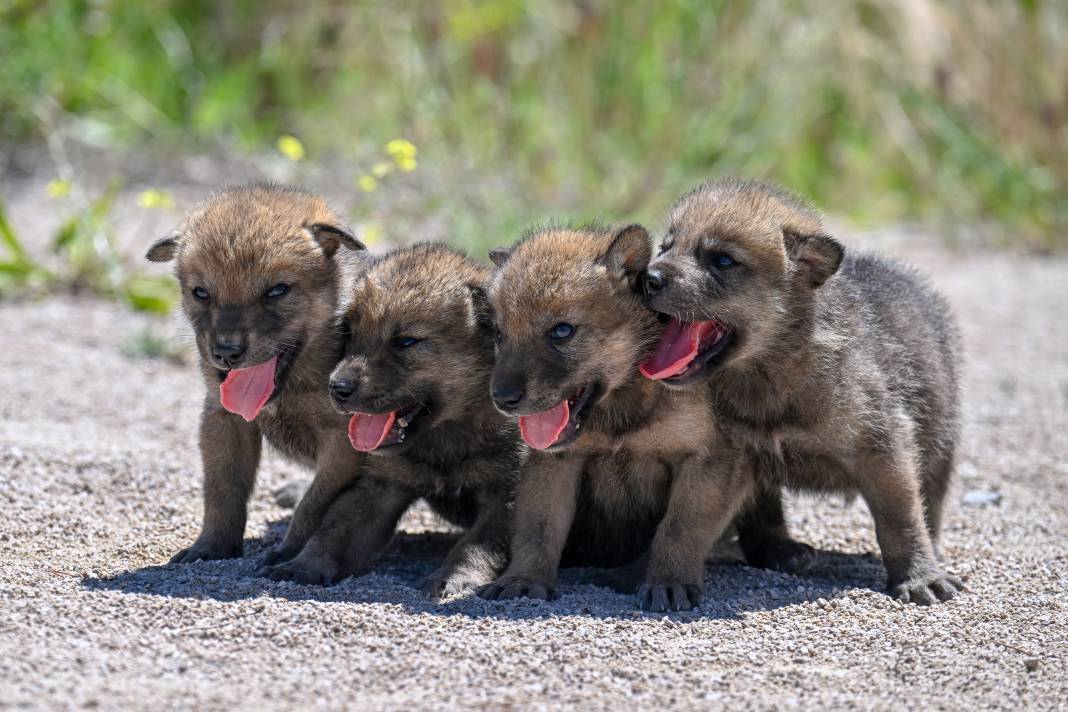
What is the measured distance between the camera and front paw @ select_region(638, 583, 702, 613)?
4484 mm

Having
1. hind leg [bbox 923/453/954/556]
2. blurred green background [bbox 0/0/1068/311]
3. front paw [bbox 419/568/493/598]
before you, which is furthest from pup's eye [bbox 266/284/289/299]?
blurred green background [bbox 0/0/1068/311]

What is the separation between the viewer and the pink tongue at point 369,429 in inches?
192

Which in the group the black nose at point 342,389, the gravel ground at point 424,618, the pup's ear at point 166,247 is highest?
the pup's ear at point 166,247

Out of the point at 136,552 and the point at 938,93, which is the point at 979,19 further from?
the point at 136,552

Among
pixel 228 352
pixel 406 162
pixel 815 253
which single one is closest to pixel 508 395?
pixel 228 352

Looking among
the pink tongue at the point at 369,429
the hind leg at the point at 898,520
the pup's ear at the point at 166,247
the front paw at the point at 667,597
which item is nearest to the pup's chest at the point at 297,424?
the pink tongue at the point at 369,429

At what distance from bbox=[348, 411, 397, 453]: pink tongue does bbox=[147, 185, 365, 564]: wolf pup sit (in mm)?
116

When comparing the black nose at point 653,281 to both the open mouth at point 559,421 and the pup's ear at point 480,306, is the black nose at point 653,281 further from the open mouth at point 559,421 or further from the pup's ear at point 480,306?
the pup's ear at point 480,306

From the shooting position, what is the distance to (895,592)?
4777 millimetres

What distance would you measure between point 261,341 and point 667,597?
155cm

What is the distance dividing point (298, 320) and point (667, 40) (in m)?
5.55

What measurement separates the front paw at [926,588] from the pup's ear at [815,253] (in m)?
1.02

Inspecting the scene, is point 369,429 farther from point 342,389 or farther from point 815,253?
point 815,253

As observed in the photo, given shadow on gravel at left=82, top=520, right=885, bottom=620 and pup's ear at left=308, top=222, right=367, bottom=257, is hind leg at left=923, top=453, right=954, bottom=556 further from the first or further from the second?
pup's ear at left=308, top=222, right=367, bottom=257
